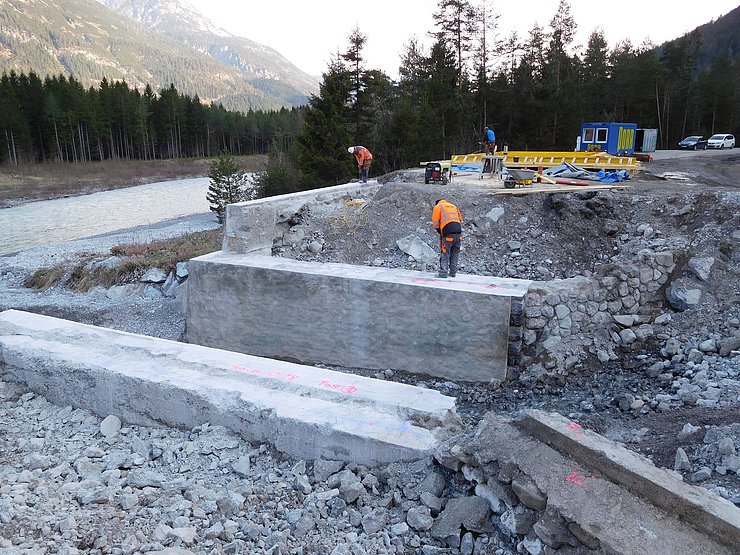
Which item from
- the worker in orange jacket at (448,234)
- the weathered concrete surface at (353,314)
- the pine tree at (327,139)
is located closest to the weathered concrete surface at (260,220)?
the weathered concrete surface at (353,314)

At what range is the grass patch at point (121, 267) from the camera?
14141 mm

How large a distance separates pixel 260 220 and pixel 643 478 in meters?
8.39

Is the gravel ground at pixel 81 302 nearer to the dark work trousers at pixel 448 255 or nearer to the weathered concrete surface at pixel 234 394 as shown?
the weathered concrete surface at pixel 234 394

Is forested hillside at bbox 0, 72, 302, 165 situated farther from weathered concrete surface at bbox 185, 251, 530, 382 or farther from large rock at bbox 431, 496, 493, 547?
large rock at bbox 431, 496, 493, 547

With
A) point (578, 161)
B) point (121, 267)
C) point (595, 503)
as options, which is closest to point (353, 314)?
point (595, 503)

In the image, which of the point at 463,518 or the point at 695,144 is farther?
the point at 695,144

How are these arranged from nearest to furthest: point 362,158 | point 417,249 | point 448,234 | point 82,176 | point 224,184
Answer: point 448,234
point 417,249
point 362,158
point 224,184
point 82,176

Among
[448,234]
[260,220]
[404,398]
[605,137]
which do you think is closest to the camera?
[404,398]

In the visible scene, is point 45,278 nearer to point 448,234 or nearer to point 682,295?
point 448,234

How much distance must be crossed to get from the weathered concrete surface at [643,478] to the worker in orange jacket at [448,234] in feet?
14.9

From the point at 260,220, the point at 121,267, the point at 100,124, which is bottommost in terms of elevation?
the point at 121,267

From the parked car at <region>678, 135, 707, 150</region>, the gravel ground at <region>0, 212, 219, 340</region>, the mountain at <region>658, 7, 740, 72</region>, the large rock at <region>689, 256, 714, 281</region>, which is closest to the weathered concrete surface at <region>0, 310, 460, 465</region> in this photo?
the gravel ground at <region>0, 212, 219, 340</region>

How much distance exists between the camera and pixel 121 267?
14312 millimetres

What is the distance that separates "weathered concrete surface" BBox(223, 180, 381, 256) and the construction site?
0.15 ft
